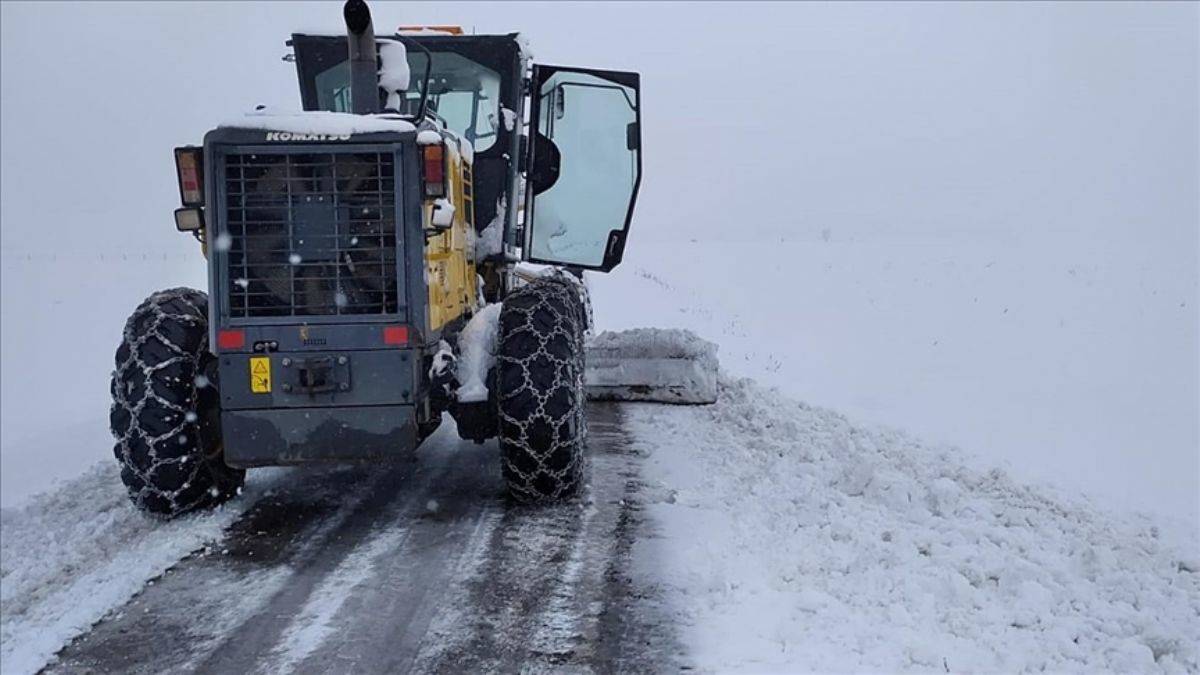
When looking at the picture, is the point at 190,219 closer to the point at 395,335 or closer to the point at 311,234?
the point at 311,234

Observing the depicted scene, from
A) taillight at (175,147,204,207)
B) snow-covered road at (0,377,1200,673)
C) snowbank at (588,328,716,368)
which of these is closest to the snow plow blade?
snowbank at (588,328,716,368)

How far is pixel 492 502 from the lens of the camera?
19.3ft

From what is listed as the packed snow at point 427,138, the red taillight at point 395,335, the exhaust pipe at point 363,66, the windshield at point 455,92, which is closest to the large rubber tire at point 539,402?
the red taillight at point 395,335

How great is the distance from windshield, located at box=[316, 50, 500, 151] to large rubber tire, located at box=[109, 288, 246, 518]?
218cm

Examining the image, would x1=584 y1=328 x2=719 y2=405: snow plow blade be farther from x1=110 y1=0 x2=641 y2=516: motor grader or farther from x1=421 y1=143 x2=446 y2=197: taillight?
x1=421 y1=143 x2=446 y2=197: taillight

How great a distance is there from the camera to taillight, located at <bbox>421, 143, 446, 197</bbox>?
5.21m

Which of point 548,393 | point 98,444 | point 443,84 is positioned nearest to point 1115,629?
point 548,393

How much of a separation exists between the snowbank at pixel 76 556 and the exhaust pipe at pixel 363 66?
2345 mm

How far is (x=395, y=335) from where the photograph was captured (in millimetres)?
5219

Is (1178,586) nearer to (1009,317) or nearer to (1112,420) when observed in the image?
(1112,420)

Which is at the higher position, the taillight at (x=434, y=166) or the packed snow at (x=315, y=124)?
the packed snow at (x=315, y=124)

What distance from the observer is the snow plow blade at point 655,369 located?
8.88 metres

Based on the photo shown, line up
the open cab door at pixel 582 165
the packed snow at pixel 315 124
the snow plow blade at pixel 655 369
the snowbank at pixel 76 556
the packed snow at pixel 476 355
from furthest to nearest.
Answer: the snow plow blade at pixel 655 369, the open cab door at pixel 582 165, the packed snow at pixel 476 355, the packed snow at pixel 315 124, the snowbank at pixel 76 556

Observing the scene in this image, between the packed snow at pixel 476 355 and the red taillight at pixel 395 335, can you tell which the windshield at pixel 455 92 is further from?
the red taillight at pixel 395 335
